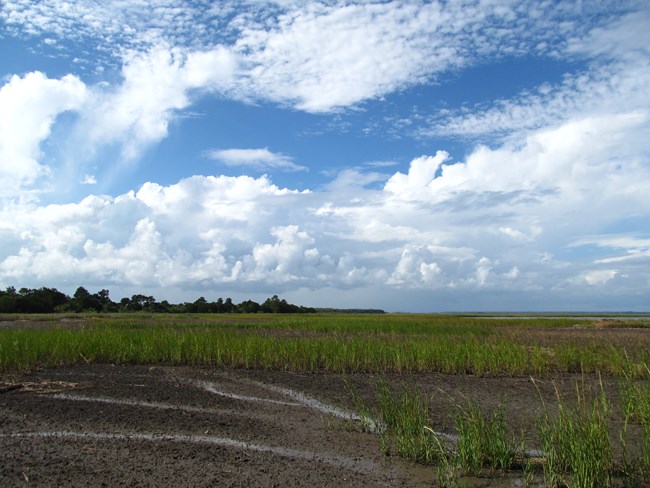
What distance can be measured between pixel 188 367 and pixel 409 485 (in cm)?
905

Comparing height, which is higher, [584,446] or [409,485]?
[584,446]

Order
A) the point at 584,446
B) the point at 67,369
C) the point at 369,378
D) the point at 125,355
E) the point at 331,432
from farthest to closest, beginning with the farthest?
Answer: the point at 125,355 < the point at 67,369 < the point at 369,378 < the point at 331,432 < the point at 584,446

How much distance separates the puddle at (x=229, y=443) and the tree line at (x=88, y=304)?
58.5m

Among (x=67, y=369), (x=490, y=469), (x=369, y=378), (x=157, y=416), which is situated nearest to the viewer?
(x=490, y=469)

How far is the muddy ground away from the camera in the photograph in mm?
4953

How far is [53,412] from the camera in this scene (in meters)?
7.55

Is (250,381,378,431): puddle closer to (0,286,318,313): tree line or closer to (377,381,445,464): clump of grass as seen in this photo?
(377,381,445,464): clump of grass

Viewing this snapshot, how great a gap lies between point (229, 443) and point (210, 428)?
0.79 metres

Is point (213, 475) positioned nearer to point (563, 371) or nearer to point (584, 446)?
point (584, 446)

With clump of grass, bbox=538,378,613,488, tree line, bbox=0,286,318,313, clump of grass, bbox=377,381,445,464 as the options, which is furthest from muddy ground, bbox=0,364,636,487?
tree line, bbox=0,286,318,313

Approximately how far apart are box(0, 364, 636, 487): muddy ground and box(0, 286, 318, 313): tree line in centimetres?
5550

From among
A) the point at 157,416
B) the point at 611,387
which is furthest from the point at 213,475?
the point at 611,387

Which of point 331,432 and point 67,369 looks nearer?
point 331,432

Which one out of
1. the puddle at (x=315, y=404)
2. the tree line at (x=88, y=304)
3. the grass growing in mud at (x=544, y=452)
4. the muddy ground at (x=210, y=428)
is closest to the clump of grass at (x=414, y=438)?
the grass growing in mud at (x=544, y=452)
